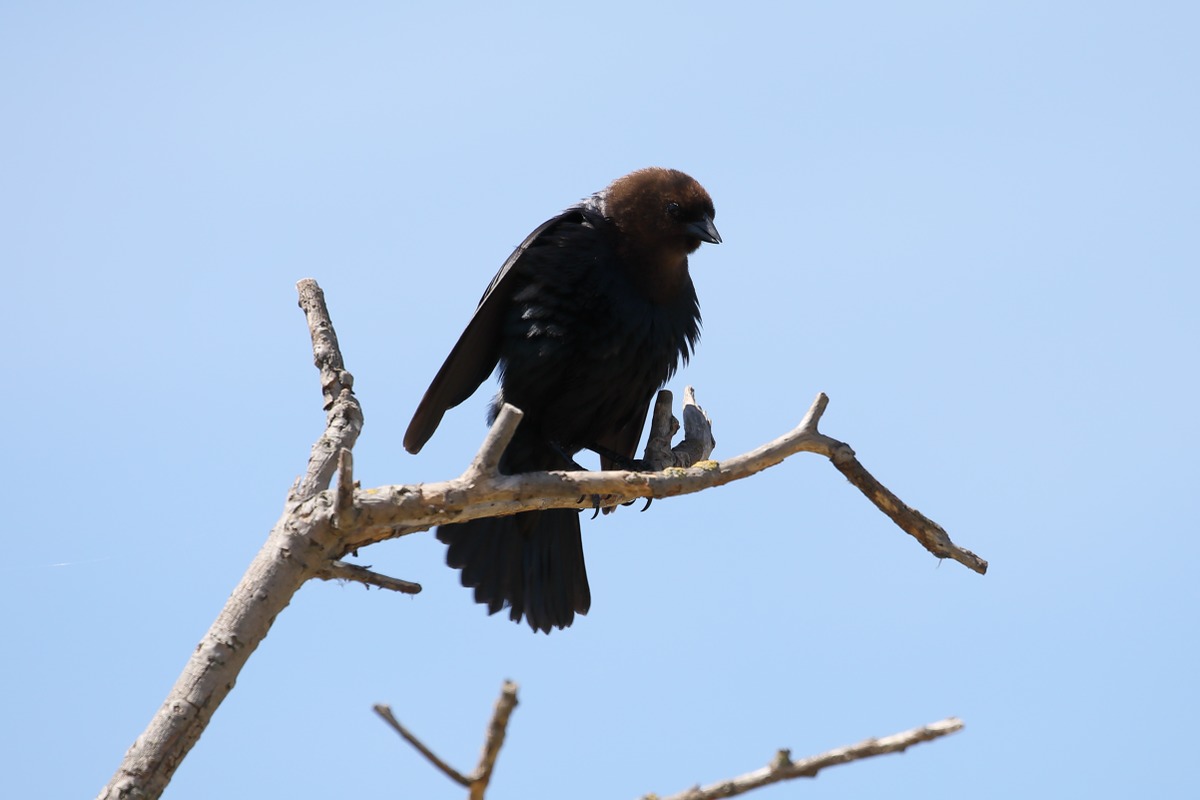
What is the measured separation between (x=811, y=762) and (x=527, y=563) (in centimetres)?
345

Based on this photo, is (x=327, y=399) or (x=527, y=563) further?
(x=527, y=563)

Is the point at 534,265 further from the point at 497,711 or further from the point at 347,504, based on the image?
the point at 497,711

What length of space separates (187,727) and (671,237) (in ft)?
10.1

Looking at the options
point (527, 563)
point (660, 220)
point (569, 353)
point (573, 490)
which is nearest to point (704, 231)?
point (660, 220)

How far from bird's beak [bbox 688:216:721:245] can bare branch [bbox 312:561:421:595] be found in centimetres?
244

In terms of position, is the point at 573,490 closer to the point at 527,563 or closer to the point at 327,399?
the point at 327,399

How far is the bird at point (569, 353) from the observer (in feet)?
16.6

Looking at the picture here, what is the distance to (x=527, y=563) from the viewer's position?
5.46 meters

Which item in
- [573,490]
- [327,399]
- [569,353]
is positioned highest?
[569,353]

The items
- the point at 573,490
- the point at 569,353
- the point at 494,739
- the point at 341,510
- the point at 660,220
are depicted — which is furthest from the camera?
the point at 660,220

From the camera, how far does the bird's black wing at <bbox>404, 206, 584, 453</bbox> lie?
16.6 feet

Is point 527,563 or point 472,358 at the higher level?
point 472,358

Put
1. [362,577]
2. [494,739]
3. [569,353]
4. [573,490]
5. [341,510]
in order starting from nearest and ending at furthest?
[494,739]
[341,510]
[362,577]
[573,490]
[569,353]

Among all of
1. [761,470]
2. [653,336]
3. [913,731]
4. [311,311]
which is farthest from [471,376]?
[913,731]
